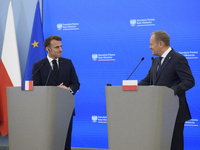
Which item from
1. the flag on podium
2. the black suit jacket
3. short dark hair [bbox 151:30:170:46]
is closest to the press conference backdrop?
the flag on podium

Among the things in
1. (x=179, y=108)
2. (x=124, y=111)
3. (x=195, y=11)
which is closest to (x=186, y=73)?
(x=179, y=108)

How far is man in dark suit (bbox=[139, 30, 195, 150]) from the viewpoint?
249 cm

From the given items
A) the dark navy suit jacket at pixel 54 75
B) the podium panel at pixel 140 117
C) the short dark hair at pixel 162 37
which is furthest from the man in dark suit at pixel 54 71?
Answer: the short dark hair at pixel 162 37

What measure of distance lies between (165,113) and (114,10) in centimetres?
270

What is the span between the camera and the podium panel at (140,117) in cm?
199

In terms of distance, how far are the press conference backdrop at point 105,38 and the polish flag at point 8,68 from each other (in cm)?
63

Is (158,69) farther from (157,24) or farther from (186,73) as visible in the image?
(157,24)

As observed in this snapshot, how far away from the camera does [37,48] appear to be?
429cm

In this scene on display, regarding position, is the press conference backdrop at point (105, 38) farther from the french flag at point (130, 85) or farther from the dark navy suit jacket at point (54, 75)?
the french flag at point (130, 85)

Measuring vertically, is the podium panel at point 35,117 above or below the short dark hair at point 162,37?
below

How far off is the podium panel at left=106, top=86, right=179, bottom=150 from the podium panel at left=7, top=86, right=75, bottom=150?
1.83ft

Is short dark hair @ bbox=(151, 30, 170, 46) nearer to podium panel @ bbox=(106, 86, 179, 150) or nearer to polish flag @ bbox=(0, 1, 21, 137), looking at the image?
podium panel @ bbox=(106, 86, 179, 150)

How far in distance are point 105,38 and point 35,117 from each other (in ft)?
7.87

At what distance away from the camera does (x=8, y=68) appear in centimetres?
417
